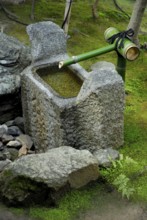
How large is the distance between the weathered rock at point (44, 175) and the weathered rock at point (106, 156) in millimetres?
457

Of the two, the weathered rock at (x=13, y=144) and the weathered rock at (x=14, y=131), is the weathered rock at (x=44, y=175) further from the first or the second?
the weathered rock at (x=14, y=131)

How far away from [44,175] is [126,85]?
164 inches

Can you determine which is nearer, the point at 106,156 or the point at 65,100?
the point at 65,100

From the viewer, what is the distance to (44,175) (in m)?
5.98

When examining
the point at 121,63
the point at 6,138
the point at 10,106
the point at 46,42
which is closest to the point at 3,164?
the point at 6,138

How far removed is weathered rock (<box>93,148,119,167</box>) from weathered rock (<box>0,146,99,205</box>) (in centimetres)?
46

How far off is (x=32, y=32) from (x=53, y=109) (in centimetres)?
178

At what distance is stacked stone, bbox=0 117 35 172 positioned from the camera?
25.0 ft

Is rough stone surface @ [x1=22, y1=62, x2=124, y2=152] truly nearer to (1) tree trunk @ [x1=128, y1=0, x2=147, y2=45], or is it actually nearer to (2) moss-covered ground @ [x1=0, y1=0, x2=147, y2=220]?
(2) moss-covered ground @ [x1=0, y1=0, x2=147, y2=220]

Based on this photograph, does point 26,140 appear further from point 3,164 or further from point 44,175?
point 44,175

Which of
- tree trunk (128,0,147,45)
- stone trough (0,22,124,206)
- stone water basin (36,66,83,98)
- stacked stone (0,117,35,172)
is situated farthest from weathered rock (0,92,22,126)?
tree trunk (128,0,147,45)

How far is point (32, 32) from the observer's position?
26.3ft

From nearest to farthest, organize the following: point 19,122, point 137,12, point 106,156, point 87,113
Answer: point 87,113 → point 106,156 → point 19,122 → point 137,12

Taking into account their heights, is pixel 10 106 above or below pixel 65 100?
below
